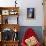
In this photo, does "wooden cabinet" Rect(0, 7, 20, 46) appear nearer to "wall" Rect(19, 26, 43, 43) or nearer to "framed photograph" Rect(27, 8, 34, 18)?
→ "wall" Rect(19, 26, 43, 43)

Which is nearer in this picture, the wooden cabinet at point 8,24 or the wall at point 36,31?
the wooden cabinet at point 8,24

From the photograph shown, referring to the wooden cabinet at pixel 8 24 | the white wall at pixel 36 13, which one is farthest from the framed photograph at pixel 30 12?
the wooden cabinet at pixel 8 24

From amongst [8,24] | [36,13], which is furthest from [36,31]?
[8,24]

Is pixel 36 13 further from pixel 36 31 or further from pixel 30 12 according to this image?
pixel 36 31

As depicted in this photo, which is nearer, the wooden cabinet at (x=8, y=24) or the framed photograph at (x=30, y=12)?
the wooden cabinet at (x=8, y=24)

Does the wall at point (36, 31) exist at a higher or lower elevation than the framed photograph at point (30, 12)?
lower

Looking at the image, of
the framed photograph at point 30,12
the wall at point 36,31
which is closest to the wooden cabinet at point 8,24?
the wall at point 36,31

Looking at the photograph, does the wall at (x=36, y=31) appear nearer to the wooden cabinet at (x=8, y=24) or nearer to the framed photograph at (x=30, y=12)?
the wooden cabinet at (x=8, y=24)

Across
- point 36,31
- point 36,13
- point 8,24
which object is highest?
point 36,13

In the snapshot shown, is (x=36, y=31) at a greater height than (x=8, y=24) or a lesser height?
lesser

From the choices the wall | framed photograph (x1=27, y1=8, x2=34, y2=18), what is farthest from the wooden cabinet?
framed photograph (x1=27, y1=8, x2=34, y2=18)

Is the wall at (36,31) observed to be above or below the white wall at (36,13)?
below

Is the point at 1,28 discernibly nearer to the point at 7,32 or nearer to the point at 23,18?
the point at 7,32

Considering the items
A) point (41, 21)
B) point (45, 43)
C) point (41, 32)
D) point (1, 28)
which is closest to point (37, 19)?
point (41, 21)
